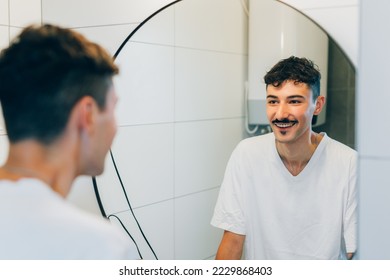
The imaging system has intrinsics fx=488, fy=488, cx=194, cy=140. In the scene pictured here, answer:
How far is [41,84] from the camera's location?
31.9 inches

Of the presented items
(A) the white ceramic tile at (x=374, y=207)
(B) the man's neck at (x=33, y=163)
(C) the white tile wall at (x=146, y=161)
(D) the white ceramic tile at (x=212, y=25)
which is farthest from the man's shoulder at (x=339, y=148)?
(B) the man's neck at (x=33, y=163)

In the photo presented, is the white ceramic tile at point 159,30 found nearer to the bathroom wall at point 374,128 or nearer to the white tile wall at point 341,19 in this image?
the white tile wall at point 341,19

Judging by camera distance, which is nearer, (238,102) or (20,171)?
A: (20,171)

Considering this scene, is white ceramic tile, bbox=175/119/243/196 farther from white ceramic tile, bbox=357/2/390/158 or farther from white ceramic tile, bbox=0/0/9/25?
white ceramic tile, bbox=0/0/9/25

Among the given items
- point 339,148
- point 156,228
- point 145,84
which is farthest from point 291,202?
point 145,84

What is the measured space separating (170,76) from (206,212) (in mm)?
331

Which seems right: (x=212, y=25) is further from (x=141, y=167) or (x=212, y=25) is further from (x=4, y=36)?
(x=4, y=36)

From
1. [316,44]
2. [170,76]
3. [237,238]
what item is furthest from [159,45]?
[237,238]

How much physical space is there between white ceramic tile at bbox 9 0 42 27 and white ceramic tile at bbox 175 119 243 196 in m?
0.49

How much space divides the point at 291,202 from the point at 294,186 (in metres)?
0.03

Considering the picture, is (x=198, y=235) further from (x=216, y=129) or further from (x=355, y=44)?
(x=355, y=44)

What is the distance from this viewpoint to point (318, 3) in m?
0.98

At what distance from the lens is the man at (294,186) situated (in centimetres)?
93
